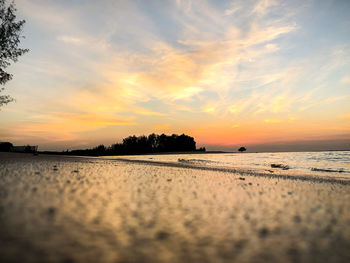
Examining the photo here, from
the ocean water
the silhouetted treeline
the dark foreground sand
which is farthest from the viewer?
the silhouetted treeline

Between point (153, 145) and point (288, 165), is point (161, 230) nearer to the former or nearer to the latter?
point (288, 165)

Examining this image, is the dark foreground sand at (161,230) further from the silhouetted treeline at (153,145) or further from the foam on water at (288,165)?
the silhouetted treeline at (153,145)

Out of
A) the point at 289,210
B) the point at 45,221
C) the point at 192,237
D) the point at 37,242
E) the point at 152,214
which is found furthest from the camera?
the point at 289,210

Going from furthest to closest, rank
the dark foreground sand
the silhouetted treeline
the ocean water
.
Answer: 1. the silhouetted treeline
2. the ocean water
3. the dark foreground sand

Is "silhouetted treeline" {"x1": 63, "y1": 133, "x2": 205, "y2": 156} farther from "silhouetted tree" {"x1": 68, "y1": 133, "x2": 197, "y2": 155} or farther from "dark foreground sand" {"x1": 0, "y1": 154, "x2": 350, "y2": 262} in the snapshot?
"dark foreground sand" {"x1": 0, "y1": 154, "x2": 350, "y2": 262}

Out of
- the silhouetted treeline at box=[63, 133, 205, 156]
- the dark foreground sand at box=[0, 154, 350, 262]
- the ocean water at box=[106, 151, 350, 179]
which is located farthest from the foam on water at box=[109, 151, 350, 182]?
the silhouetted treeline at box=[63, 133, 205, 156]

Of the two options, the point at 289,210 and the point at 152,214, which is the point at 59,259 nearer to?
→ the point at 152,214

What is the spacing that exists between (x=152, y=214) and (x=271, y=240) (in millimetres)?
2104

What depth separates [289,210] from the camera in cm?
515

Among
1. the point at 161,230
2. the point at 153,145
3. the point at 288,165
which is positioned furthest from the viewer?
the point at 153,145

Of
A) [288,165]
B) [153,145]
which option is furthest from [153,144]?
[288,165]

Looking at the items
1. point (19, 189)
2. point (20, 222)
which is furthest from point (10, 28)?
point (20, 222)

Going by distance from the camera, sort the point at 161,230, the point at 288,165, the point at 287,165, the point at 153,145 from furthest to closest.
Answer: the point at 153,145 → the point at 288,165 → the point at 287,165 → the point at 161,230

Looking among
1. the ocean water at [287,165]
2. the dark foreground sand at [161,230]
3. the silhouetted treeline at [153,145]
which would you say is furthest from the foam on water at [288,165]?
the silhouetted treeline at [153,145]
